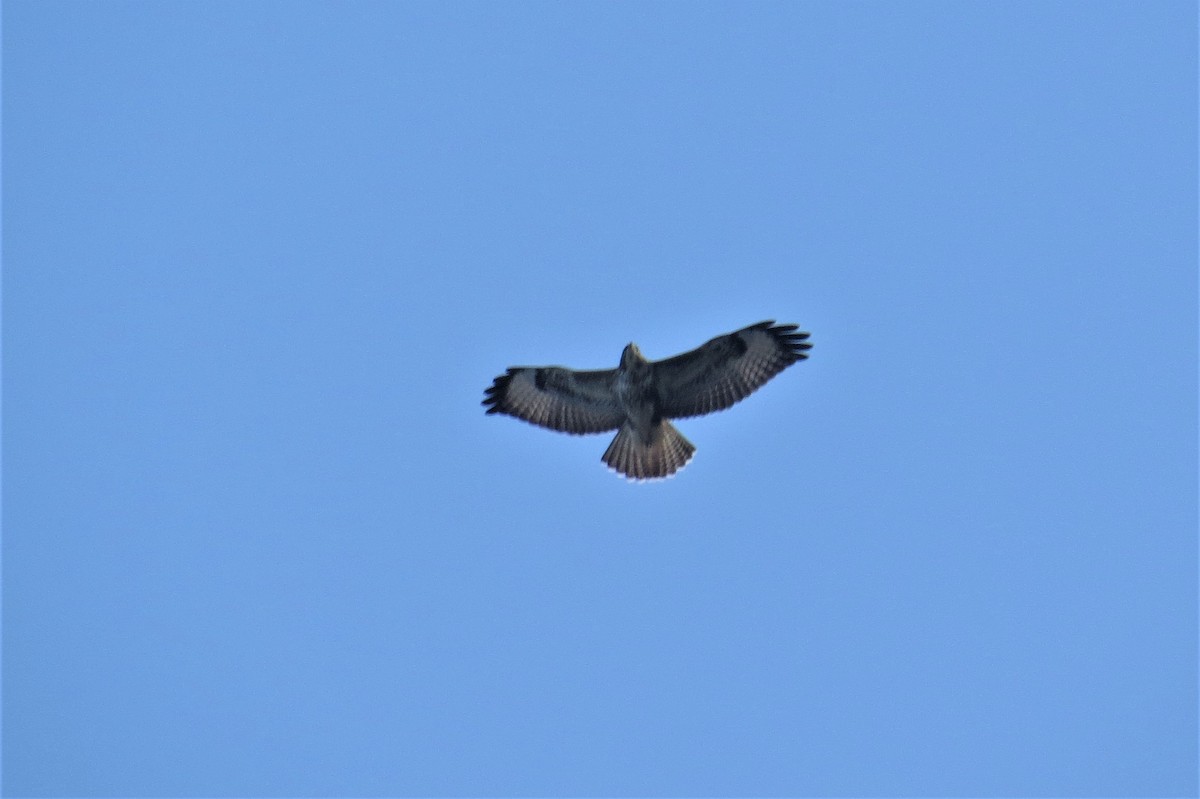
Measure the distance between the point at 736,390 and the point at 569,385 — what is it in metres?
1.89

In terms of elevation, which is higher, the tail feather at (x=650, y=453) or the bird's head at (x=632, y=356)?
the bird's head at (x=632, y=356)

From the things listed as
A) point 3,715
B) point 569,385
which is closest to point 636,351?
point 569,385

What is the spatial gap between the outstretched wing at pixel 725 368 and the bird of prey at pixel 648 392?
1cm

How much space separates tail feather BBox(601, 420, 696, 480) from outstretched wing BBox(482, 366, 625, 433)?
0.77 ft

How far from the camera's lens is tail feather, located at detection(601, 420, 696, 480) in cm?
1348

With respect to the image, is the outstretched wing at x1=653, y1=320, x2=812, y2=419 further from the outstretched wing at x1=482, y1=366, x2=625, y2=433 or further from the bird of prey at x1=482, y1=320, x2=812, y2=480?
the outstretched wing at x1=482, y1=366, x2=625, y2=433

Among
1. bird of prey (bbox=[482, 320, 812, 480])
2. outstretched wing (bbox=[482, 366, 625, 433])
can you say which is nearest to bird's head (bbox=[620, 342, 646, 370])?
bird of prey (bbox=[482, 320, 812, 480])

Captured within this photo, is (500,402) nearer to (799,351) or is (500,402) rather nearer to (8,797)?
(799,351)

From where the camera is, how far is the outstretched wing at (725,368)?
12703 mm

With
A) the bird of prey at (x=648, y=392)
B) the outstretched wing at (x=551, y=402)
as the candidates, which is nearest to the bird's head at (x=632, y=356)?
the bird of prey at (x=648, y=392)

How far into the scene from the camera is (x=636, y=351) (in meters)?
12.8

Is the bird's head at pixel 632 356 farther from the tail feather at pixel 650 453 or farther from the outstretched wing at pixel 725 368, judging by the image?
the tail feather at pixel 650 453

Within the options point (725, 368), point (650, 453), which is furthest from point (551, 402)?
point (725, 368)

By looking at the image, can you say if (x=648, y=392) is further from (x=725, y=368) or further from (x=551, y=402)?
(x=551, y=402)
